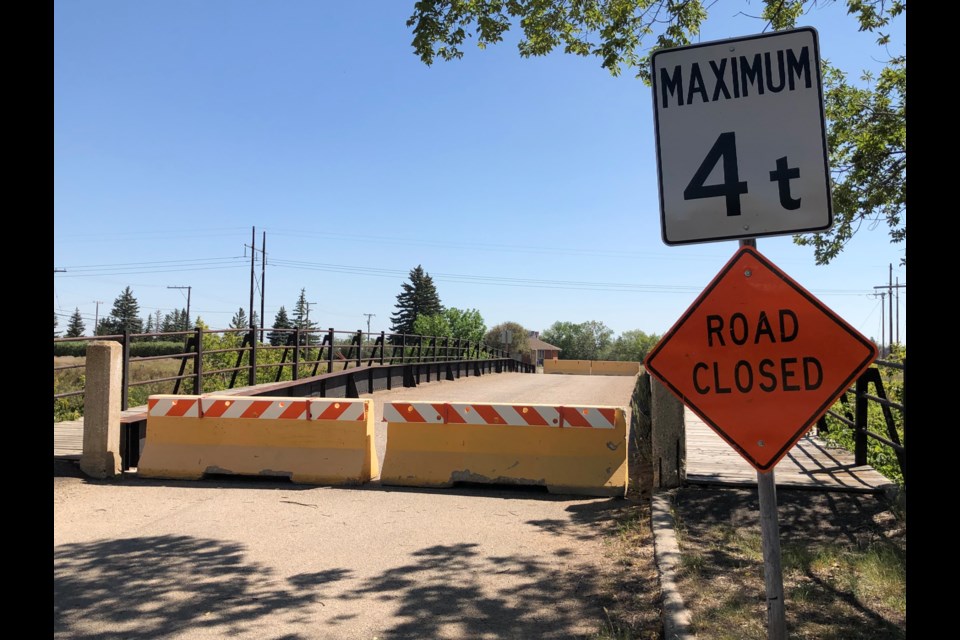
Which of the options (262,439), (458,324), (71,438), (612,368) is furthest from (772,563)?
(458,324)

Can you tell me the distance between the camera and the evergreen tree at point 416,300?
11112 centimetres

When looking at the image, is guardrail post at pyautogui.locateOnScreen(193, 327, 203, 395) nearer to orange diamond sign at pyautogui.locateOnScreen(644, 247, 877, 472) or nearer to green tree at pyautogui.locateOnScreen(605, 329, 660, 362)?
orange diamond sign at pyautogui.locateOnScreen(644, 247, 877, 472)

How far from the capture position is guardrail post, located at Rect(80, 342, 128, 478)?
7.79 metres

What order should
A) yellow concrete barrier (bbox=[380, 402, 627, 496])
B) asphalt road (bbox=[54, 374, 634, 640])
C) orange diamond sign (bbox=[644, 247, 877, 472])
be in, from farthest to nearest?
1. yellow concrete barrier (bbox=[380, 402, 627, 496])
2. asphalt road (bbox=[54, 374, 634, 640])
3. orange diamond sign (bbox=[644, 247, 877, 472])

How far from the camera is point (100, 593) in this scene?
14.5 ft

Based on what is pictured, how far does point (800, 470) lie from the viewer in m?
7.55

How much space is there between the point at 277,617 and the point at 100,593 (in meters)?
1.36

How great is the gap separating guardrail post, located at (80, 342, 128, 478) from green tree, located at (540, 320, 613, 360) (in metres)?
140

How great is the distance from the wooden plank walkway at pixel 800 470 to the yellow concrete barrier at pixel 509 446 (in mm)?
1033

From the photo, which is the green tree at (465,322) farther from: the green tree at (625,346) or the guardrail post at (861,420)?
the green tree at (625,346)

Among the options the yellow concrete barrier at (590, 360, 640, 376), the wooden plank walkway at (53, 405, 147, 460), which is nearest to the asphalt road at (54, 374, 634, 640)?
the wooden plank walkway at (53, 405, 147, 460)

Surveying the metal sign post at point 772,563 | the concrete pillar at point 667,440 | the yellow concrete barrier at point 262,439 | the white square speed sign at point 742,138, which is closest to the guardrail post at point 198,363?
the yellow concrete barrier at point 262,439
